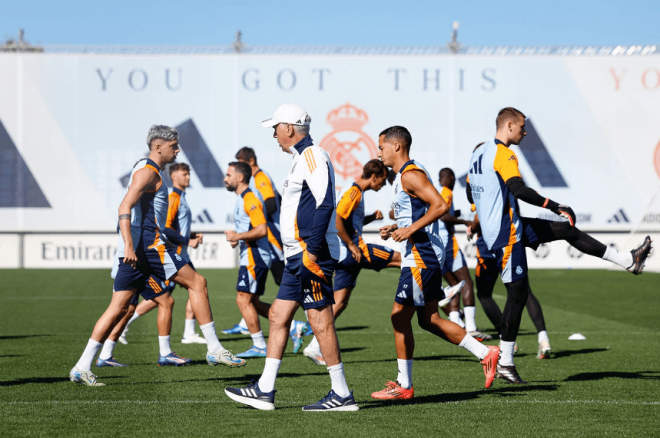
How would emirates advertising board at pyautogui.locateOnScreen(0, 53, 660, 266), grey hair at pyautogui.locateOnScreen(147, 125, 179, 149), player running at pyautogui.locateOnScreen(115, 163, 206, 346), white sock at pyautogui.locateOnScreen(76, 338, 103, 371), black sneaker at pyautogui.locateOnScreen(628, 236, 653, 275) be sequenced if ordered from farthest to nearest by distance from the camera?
emirates advertising board at pyautogui.locateOnScreen(0, 53, 660, 266) < player running at pyautogui.locateOnScreen(115, 163, 206, 346) < grey hair at pyautogui.locateOnScreen(147, 125, 179, 149) < black sneaker at pyautogui.locateOnScreen(628, 236, 653, 275) < white sock at pyautogui.locateOnScreen(76, 338, 103, 371)

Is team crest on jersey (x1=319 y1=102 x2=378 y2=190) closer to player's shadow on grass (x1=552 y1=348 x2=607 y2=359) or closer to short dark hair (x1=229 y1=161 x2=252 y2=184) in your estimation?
short dark hair (x1=229 y1=161 x2=252 y2=184)

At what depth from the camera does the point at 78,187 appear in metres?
27.5

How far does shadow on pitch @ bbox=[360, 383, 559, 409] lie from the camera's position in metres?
6.29

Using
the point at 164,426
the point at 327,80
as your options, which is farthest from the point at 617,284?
the point at 164,426

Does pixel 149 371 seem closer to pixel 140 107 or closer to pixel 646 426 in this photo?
pixel 646 426

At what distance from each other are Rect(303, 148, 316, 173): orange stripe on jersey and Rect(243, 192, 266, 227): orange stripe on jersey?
3609 millimetres

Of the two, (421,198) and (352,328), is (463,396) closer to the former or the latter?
(421,198)

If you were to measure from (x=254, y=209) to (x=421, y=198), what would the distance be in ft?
10.9

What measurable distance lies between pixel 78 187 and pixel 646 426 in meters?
24.3

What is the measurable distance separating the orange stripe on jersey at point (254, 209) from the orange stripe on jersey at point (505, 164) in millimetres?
3098

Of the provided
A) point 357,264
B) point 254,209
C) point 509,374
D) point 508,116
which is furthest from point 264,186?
point 509,374

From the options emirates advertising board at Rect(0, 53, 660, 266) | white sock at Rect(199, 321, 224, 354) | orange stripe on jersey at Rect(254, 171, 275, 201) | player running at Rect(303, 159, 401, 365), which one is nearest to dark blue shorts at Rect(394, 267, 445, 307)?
white sock at Rect(199, 321, 224, 354)

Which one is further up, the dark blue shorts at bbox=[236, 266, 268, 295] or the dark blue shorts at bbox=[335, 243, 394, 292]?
the dark blue shorts at bbox=[335, 243, 394, 292]

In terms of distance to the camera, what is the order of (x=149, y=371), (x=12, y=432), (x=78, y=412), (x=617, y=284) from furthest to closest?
(x=617, y=284)
(x=149, y=371)
(x=78, y=412)
(x=12, y=432)
